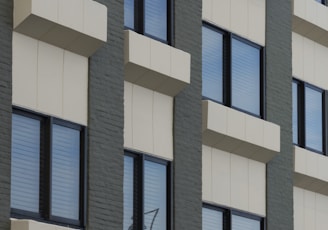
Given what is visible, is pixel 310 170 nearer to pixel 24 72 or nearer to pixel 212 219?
pixel 212 219

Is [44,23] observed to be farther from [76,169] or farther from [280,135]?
[280,135]

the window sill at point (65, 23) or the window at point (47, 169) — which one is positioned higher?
the window sill at point (65, 23)

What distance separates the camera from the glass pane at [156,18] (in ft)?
70.6

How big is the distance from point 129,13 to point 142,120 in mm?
1727

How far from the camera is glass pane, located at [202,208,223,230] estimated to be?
22.5m

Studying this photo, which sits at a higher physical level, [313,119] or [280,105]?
[313,119]

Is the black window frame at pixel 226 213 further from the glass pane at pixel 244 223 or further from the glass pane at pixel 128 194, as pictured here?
the glass pane at pixel 128 194

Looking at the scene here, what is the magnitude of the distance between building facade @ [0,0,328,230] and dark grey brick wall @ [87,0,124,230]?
2cm

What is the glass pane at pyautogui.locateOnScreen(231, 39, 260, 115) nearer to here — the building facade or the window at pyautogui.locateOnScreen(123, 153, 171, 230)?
the building facade

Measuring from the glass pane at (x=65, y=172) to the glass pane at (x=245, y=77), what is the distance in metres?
5.15

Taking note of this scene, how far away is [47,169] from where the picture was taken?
18594 mm

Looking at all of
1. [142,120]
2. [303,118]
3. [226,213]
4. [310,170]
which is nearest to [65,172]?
[142,120]

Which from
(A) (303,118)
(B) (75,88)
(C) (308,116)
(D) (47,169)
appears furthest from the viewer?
(C) (308,116)

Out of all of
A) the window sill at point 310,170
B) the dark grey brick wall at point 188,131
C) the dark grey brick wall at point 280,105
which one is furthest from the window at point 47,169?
the window sill at point 310,170
